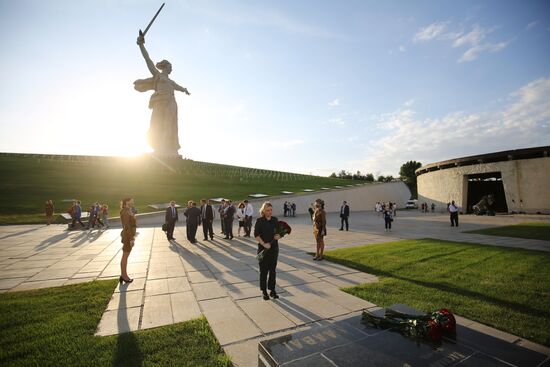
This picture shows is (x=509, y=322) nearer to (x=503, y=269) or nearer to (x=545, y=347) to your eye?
(x=545, y=347)

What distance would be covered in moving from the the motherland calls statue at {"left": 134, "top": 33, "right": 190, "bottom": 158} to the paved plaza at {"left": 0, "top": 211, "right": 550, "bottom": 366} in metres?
48.2

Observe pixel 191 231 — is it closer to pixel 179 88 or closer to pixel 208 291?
pixel 208 291

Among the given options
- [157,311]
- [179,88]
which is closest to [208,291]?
[157,311]

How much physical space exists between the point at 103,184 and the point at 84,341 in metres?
38.5

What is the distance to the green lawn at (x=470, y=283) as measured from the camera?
14.7 ft

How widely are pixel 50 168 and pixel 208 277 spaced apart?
51.3 m

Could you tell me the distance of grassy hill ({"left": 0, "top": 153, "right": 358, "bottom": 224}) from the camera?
27027mm

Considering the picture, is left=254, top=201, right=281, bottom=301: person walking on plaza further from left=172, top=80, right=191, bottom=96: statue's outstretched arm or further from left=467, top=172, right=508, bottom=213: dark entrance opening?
left=172, top=80, right=191, bottom=96: statue's outstretched arm

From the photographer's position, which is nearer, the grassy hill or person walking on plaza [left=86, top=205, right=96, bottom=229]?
person walking on plaza [left=86, top=205, right=96, bottom=229]

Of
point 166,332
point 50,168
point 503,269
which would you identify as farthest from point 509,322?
point 50,168

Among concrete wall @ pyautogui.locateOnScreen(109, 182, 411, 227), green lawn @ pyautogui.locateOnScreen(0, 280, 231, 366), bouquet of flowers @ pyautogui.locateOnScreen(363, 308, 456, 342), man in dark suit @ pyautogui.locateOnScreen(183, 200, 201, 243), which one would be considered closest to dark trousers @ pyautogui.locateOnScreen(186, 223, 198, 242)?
man in dark suit @ pyautogui.locateOnScreen(183, 200, 201, 243)

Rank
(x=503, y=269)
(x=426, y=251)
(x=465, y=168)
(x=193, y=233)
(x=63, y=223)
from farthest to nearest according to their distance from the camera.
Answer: (x=465, y=168), (x=63, y=223), (x=193, y=233), (x=426, y=251), (x=503, y=269)

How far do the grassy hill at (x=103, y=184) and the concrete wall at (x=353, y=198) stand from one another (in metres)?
5.41

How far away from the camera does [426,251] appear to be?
968 centimetres
